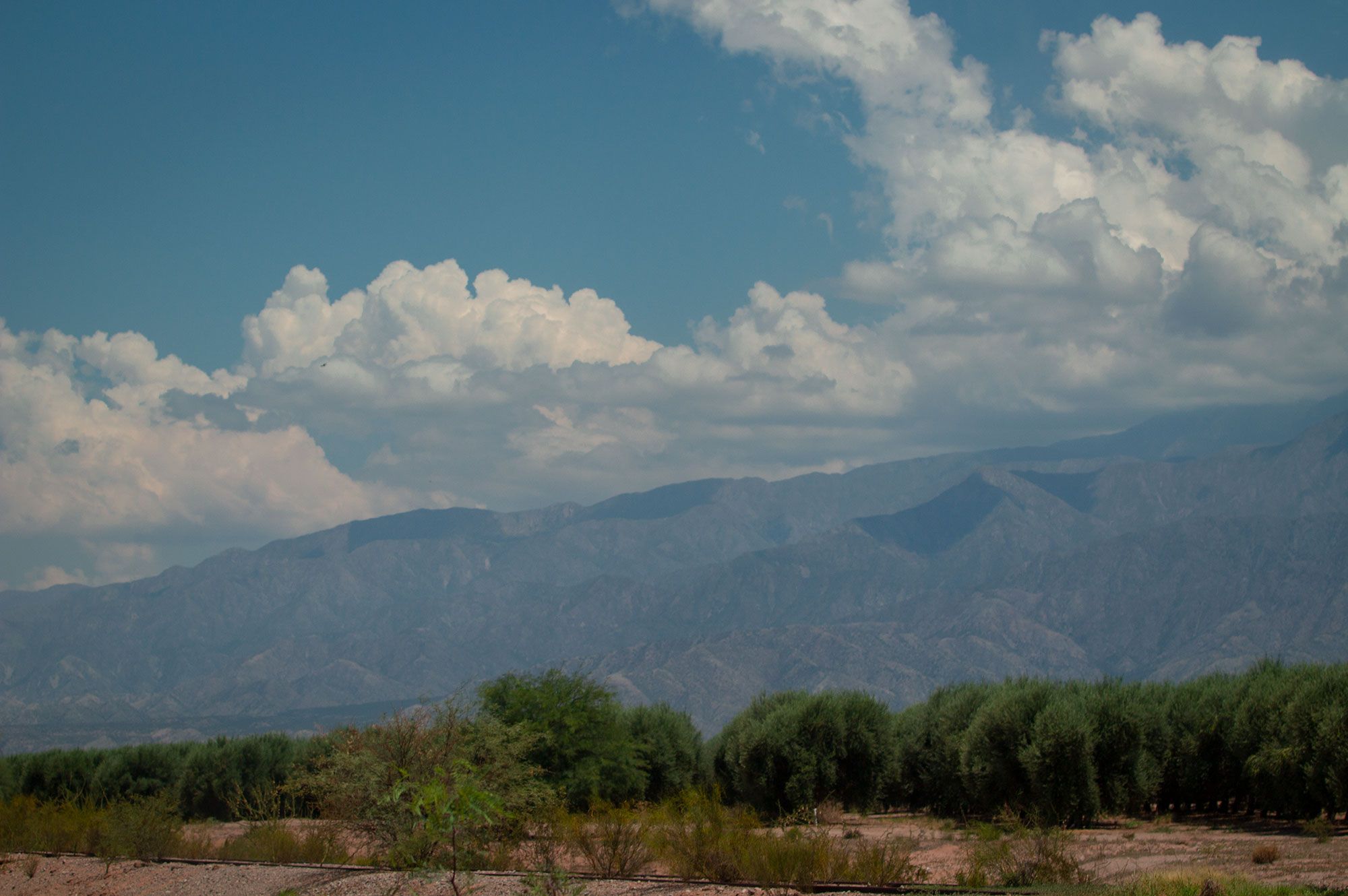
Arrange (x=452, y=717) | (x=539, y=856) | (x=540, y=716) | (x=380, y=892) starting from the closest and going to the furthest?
(x=380, y=892), (x=539, y=856), (x=452, y=717), (x=540, y=716)

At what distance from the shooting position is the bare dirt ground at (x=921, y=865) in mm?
18719

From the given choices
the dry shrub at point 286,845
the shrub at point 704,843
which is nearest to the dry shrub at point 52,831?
the dry shrub at point 286,845

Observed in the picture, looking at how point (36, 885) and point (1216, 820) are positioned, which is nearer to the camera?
point (36, 885)

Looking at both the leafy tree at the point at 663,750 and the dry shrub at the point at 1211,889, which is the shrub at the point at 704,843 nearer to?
the dry shrub at the point at 1211,889

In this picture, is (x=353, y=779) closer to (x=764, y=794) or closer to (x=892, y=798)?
(x=764, y=794)

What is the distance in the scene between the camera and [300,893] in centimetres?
2088

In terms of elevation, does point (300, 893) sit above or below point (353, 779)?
below

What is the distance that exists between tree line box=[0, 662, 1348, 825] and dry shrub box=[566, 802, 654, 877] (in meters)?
2.16

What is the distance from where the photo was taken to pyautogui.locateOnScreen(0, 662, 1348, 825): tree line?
86.9 feet

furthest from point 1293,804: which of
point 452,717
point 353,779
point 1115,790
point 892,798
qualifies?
point 353,779

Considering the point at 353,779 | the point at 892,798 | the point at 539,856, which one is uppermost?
the point at 353,779

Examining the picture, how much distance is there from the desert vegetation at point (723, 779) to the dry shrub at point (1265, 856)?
0.16 ft

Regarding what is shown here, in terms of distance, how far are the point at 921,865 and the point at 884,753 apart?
18283 millimetres

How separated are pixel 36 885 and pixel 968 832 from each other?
772 inches
